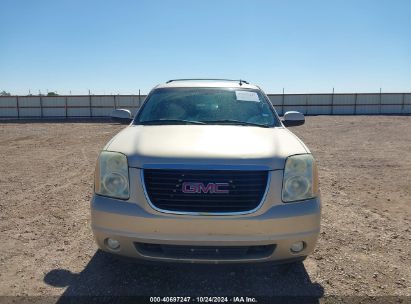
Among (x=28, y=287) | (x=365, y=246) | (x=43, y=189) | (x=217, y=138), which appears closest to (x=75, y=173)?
(x=43, y=189)

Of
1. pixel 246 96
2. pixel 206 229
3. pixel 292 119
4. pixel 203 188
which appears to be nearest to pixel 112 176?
pixel 203 188

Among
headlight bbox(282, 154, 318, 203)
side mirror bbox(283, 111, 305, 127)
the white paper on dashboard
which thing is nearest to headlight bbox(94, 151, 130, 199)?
headlight bbox(282, 154, 318, 203)

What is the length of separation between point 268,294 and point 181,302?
28.0 inches

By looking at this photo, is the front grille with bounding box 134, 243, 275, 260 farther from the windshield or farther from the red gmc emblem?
the windshield

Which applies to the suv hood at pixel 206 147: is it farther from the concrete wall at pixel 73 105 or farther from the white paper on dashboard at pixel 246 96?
the concrete wall at pixel 73 105

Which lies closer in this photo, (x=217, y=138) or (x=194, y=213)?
(x=194, y=213)

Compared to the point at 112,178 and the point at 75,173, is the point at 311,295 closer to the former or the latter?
the point at 112,178

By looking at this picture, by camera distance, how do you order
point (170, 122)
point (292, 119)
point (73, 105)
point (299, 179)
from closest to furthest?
point (299, 179) → point (170, 122) → point (292, 119) → point (73, 105)

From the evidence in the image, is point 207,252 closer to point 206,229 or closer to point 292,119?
point 206,229

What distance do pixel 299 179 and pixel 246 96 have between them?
1.75 meters

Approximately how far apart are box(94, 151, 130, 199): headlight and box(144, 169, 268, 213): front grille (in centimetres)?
24

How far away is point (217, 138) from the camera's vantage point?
121 inches

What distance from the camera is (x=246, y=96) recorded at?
14.0 feet

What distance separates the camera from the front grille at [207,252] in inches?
104
